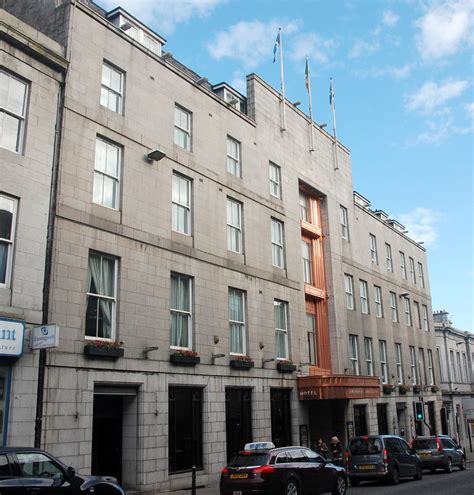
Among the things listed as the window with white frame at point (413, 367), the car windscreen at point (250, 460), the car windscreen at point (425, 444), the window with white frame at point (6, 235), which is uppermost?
the window with white frame at point (6, 235)

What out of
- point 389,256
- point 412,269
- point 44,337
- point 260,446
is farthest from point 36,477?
point 412,269

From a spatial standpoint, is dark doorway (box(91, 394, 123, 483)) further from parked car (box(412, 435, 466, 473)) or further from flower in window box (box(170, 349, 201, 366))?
parked car (box(412, 435, 466, 473))

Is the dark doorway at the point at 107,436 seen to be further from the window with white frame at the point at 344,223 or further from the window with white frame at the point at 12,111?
the window with white frame at the point at 344,223

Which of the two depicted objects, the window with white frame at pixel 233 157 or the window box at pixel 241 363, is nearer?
the window box at pixel 241 363

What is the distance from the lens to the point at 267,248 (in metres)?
25.7

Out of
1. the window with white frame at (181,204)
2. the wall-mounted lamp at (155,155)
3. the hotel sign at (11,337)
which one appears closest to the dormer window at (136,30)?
the wall-mounted lamp at (155,155)

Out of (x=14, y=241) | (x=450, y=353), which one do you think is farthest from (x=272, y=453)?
(x=450, y=353)

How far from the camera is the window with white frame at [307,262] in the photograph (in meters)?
29.9

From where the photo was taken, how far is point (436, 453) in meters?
25.8

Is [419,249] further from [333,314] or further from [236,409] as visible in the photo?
[236,409]

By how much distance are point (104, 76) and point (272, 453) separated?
42.6 feet

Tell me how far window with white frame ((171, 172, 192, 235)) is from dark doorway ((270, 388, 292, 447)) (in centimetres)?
808

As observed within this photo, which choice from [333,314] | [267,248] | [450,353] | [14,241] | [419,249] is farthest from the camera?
[450,353]

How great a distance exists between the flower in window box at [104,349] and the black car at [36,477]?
18.4ft
